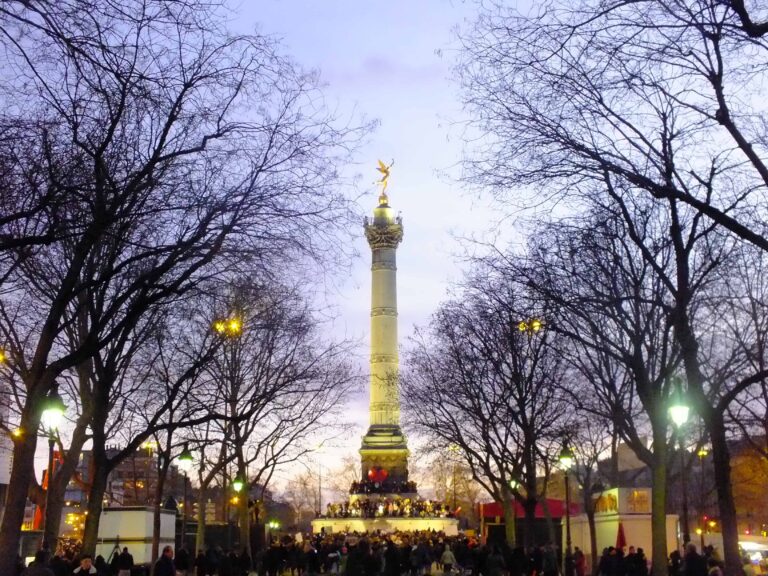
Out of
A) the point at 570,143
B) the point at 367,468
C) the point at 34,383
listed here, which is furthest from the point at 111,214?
the point at 367,468

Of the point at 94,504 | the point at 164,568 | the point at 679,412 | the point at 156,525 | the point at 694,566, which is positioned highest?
the point at 679,412

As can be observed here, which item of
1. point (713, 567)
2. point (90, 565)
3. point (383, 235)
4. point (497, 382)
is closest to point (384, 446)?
point (383, 235)

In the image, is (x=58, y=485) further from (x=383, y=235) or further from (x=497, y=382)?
(x=383, y=235)

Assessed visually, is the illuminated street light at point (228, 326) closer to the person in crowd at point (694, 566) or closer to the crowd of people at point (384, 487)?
the person in crowd at point (694, 566)

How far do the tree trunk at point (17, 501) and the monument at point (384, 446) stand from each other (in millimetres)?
54746

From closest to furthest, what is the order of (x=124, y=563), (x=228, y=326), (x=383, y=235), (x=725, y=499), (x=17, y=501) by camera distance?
(x=17, y=501) → (x=725, y=499) → (x=228, y=326) → (x=124, y=563) → (x=383, y=235)

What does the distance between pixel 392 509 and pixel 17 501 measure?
66.3 meters

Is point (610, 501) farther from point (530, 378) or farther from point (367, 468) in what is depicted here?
point (367, 468)

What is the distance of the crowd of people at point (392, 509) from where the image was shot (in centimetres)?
8075

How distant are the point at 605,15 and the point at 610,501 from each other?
34.2 metres

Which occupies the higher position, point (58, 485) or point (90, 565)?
point (58, 485)

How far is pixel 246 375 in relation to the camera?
4262cm

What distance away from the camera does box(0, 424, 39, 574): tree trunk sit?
16991mm

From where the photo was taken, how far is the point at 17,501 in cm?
1756
